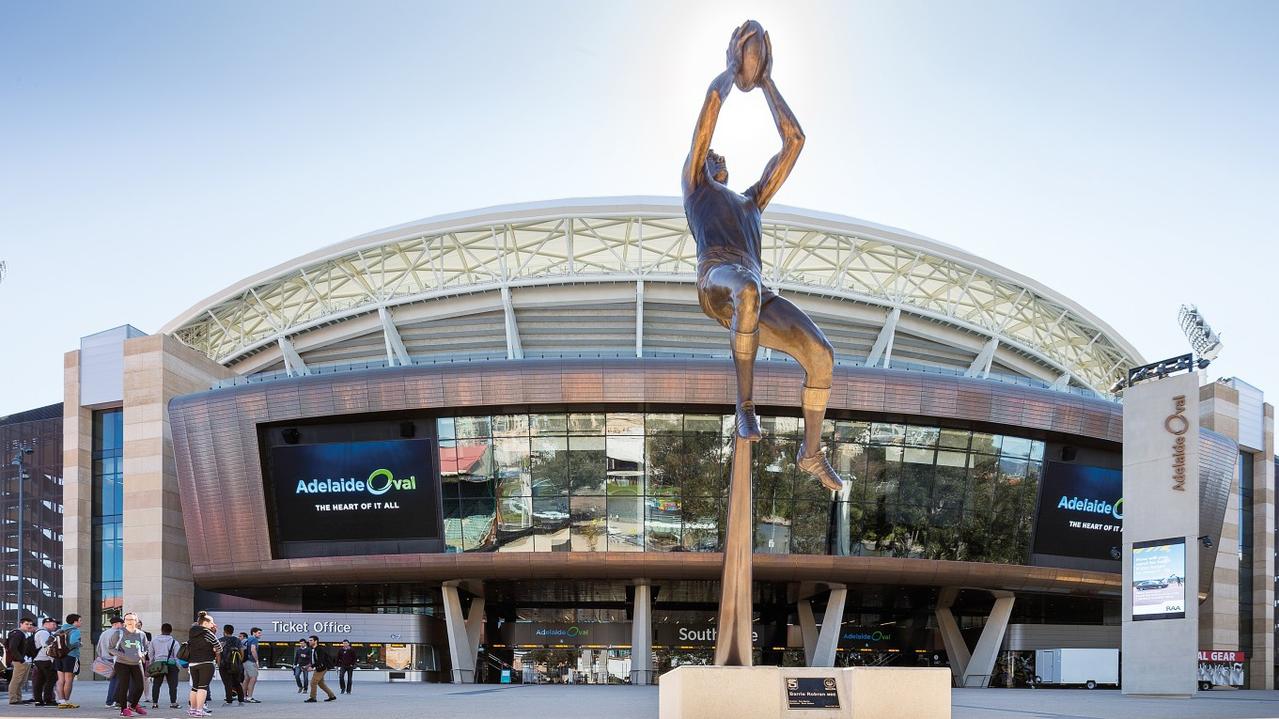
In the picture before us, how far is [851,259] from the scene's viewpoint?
54.1 m

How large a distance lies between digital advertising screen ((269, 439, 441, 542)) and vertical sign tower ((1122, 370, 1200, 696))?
77.1 ft

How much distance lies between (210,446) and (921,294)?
3361 centimetres

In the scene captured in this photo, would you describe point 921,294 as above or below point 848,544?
above

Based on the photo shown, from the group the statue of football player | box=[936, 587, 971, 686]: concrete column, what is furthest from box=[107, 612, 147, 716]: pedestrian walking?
box=[936, 587, 971, 686]: concrete column

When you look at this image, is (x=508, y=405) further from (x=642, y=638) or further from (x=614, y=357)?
(x=642, y=638)

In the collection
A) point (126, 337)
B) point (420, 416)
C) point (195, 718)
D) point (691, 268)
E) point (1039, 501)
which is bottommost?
point (195, 718)

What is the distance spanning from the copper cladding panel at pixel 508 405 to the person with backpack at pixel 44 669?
A: 20.4 metres

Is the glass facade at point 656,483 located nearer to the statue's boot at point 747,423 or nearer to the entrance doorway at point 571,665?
the entrance doorway at point 571,665

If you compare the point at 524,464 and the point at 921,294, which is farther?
the point at 921,294

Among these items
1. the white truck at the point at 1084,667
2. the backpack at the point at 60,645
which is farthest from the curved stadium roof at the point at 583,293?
the backpack at the point at 60,645

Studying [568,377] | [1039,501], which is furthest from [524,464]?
[1039,501]

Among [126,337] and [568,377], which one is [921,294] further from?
[126,337]

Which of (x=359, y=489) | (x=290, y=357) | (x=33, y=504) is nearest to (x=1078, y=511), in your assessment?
(x=359, y=489)

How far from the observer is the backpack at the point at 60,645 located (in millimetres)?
21672
